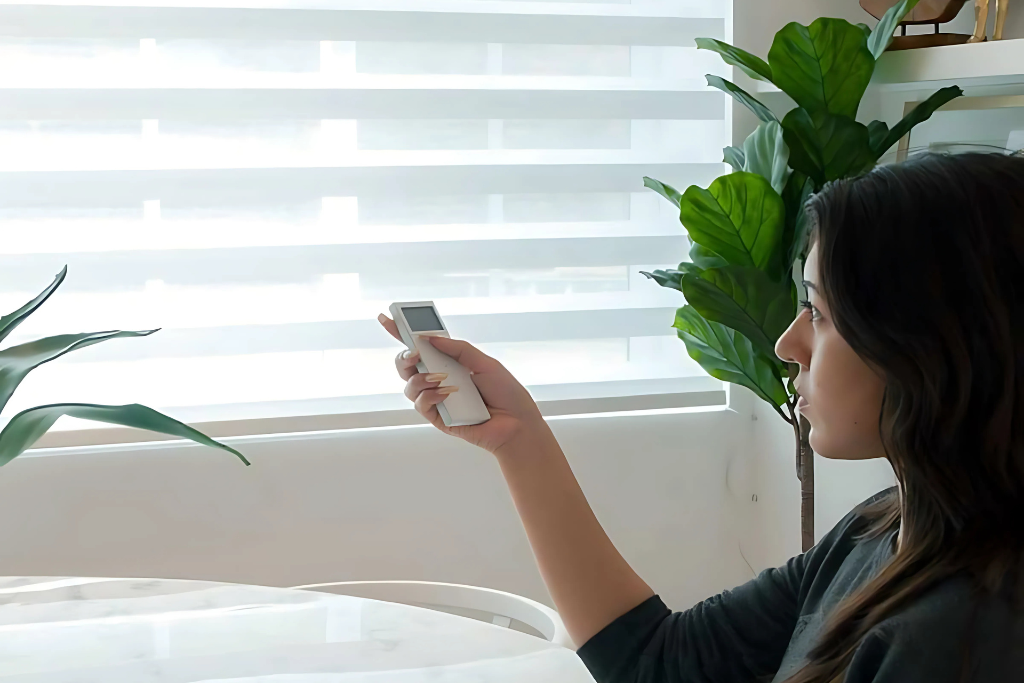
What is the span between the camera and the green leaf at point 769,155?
1670mm

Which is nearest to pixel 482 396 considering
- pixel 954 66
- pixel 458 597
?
pixel 458 597

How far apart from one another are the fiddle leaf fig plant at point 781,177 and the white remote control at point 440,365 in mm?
547

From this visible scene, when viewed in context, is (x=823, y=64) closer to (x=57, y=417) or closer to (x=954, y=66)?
(x=954, y=66)

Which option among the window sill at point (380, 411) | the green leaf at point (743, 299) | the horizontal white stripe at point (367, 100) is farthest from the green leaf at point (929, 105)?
the window sill at point (380, 411)

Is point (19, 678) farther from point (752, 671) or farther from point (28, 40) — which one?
point (28, 40)

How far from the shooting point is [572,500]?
107 centimetres

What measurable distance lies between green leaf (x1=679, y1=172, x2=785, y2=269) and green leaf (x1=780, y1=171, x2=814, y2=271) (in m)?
0.05

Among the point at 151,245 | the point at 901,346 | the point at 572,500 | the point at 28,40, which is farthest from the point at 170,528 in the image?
the point at 901,346

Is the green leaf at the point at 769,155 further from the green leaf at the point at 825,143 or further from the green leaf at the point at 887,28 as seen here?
the green leaf at the point at 887,28

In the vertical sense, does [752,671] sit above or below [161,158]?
below

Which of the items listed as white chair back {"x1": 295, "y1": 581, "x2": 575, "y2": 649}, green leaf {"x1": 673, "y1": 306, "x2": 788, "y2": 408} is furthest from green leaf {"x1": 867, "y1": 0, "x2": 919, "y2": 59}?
white chair back {"x1": 295, "y1": 581, "x2": 575, "y2": 649}

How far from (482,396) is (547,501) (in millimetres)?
165

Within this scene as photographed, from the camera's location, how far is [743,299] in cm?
161

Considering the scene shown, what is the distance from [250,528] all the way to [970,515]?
1395 mm
